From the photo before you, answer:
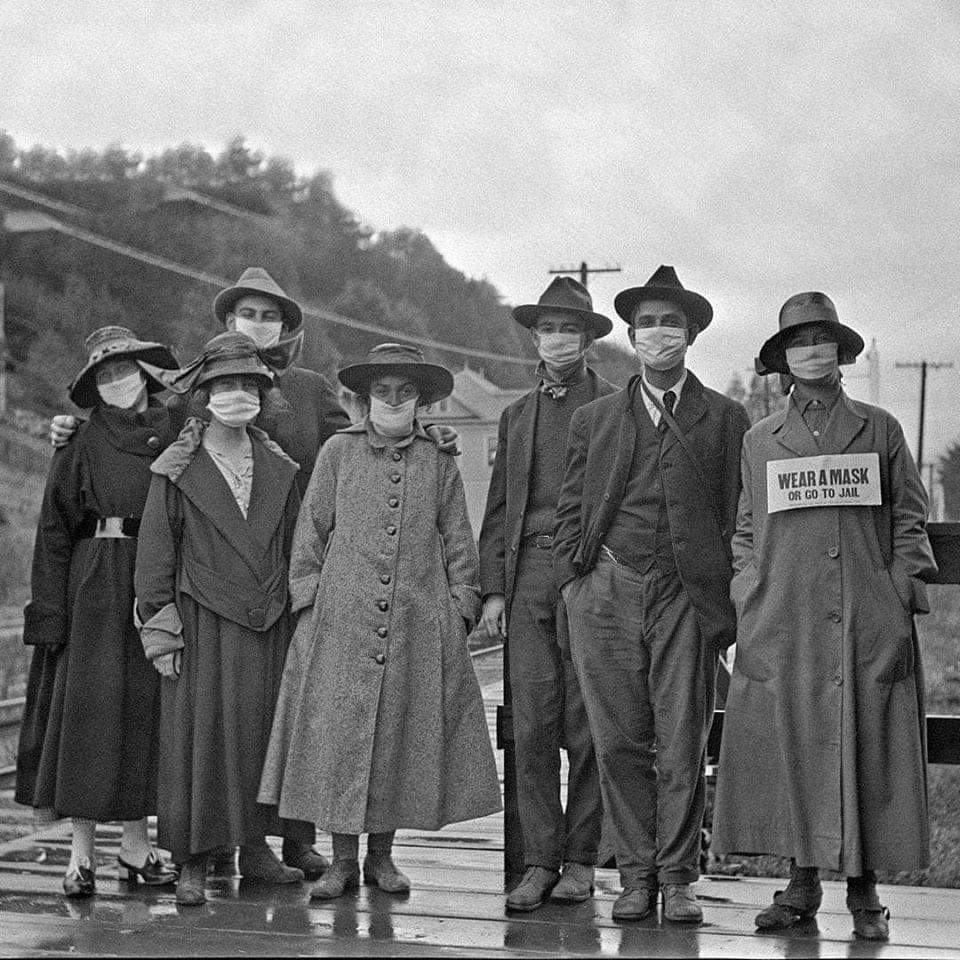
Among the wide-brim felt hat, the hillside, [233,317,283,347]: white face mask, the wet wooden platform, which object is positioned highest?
the hillside

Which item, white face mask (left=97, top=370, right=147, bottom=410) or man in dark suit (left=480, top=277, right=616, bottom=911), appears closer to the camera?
man in dark suit (left=480, top=277, right=616, bottom=911)

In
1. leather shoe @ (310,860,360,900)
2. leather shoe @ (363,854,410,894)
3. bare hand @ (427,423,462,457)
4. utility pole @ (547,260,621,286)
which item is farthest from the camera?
utility pole @ (547,260,621,286)

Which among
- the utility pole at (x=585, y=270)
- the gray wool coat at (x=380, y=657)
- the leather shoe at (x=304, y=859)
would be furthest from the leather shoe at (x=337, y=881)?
the utility pole at (x=585, y=270)

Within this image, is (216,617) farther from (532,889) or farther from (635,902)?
(635,902)

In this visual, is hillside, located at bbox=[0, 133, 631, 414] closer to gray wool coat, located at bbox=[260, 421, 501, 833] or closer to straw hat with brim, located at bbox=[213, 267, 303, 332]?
straw hat with brim, located at bbox=[213, 267, 303, 332]

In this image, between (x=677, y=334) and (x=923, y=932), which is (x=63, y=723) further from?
(x=923, y=932)

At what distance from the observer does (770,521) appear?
14.4 ft

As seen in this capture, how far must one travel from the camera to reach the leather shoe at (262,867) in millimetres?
5152

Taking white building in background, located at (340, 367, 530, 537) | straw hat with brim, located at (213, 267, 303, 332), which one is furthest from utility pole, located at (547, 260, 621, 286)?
straw hat with brim, located at (213, 267, 303, 332)

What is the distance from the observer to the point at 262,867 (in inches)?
204

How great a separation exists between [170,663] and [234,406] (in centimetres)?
92

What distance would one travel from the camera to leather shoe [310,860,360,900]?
473cm

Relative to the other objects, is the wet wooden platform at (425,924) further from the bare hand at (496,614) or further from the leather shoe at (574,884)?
the bare hand at (496,614)

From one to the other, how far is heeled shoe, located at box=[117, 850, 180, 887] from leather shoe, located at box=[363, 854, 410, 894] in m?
0.76
